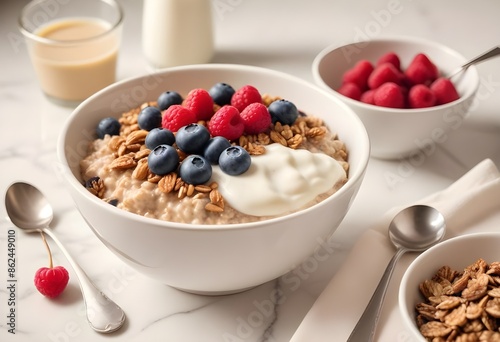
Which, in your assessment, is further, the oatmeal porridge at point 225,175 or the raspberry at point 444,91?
the raspberry at point 444,91

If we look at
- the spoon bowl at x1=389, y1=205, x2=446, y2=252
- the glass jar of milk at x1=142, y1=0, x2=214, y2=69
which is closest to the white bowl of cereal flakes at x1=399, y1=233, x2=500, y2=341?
the spoon bowl at x1=389, y1=205, x2=446, y2=252

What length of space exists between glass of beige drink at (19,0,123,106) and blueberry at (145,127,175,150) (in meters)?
0.64

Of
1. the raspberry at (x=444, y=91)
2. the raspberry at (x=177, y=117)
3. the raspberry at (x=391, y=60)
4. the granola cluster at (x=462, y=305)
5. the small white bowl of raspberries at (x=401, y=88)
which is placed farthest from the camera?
the raspberry at (x=391, y=60)

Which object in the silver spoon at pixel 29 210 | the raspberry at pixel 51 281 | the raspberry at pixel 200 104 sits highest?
the raspberry at pixel 200 104

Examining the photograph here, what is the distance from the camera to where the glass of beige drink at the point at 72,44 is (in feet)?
6.01

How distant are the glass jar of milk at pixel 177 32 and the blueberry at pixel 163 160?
2.61ft

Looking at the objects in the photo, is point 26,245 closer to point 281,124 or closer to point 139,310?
point 139,310

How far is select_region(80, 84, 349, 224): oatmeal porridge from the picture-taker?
118cm

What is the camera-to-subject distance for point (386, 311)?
1.23 metres

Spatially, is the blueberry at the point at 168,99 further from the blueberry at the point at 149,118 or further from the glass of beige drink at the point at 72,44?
the glass of beige drink at the point at 72,44

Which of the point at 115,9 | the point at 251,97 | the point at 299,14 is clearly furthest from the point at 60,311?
the point at 299,14

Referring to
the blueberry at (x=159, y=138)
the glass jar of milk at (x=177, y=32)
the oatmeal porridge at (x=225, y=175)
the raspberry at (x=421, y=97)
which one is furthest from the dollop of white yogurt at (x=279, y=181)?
the glass jar of milk at (x=177, y=32)

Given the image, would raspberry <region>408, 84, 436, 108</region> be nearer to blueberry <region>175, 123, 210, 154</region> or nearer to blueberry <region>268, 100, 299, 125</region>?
blueberry <region>268, 100, 299, 125</region>

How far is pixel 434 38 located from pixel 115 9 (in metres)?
0.99
